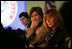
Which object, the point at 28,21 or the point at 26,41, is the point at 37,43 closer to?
the point at 26,41

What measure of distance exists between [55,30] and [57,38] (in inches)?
4.3

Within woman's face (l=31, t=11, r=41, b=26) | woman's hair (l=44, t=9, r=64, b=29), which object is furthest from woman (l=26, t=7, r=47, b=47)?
woman's hair (l=44, t=9, r=64, b=29)

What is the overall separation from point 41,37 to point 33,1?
50cm

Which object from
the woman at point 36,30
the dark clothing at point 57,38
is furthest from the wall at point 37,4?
the dark clothing at point 57,38

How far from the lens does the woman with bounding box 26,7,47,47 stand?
2102mm

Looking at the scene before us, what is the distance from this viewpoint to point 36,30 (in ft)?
6.93

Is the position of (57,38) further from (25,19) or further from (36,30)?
(25,19)

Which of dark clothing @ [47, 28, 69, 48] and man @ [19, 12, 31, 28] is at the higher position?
man @ [19, 12, 31, 28]

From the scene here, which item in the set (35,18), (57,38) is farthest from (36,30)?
(57,38)

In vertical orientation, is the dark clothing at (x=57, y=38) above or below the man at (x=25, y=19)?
below

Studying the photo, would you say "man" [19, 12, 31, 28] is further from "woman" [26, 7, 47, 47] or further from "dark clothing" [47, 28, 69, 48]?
"dark clothing" [47, 28, 69, 48]

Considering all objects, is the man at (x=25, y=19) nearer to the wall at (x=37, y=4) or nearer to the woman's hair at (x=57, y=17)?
the wall at (x=37, y=4)

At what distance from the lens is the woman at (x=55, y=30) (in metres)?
2.10

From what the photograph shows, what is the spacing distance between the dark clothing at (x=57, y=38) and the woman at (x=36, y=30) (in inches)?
3.7
